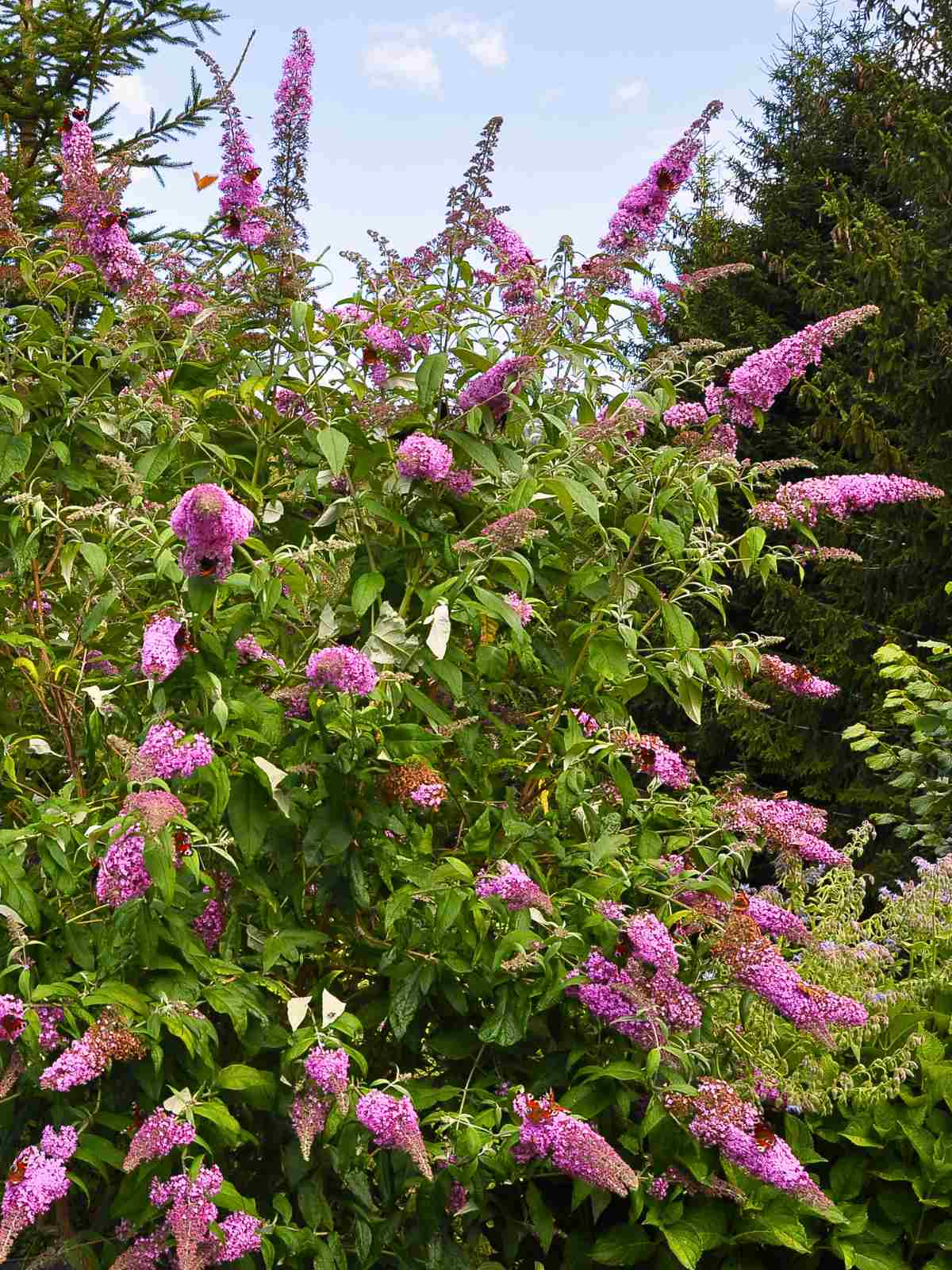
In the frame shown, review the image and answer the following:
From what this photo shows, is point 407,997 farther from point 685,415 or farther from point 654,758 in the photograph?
point 685,415

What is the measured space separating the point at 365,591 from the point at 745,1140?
145cm

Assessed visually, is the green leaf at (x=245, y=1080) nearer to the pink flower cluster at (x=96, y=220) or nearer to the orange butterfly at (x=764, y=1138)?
the orange butterfly at (x=764, y=1138)

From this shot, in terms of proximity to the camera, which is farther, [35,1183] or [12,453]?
[12,453]

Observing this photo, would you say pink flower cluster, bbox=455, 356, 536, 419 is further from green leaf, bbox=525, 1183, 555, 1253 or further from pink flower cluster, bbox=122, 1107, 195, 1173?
green leaf, bbox=525, 1183, 555, 1253

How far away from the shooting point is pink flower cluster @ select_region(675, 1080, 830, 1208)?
2.89 meters

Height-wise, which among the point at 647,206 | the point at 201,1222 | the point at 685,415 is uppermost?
the point at 647,206

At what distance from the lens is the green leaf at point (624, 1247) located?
319 centimetres

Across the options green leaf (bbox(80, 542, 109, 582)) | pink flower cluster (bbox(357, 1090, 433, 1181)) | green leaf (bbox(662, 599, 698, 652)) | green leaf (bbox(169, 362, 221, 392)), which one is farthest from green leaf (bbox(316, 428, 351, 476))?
pink flower cluster (bbox(357, 1090, 433, 1181))

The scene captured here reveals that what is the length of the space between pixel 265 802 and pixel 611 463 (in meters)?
1.26

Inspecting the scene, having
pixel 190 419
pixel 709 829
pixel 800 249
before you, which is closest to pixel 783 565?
pixel 800 249

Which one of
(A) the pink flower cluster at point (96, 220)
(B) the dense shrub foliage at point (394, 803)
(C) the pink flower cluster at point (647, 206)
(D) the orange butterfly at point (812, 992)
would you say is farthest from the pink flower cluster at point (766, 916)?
(A) the pink flower cluster at point (96, 220)

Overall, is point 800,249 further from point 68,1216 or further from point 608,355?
point 68,1216

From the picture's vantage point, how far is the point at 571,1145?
2605 millimetres

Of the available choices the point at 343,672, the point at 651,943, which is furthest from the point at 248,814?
the point at 651,943
